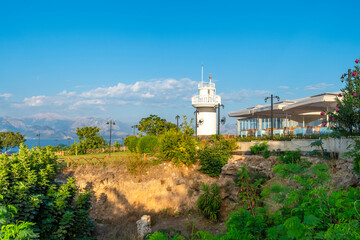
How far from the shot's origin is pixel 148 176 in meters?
15.4

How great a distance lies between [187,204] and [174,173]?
10.8 ft

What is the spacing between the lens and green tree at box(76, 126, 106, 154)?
31038mm

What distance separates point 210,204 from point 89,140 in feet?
79.8

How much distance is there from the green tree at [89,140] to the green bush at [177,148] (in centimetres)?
1646

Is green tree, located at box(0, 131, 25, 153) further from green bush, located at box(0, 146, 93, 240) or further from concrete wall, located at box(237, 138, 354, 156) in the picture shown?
green bush, located at box(0, 146, 93, 240)

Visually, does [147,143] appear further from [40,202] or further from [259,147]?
[40,202]

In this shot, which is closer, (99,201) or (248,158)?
(99,201)

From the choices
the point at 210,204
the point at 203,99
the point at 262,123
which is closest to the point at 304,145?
the point at 210,204

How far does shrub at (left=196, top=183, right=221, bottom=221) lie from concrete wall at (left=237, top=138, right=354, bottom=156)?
15.0 feet

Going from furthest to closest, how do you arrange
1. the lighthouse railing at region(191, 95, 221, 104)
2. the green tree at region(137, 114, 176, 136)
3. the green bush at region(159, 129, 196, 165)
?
the green tree at region(137, 114, 176, 136) → the lighthouse railing at region(191, 95, 221, 104) → the green bush at region(159, 129, 196, 165)

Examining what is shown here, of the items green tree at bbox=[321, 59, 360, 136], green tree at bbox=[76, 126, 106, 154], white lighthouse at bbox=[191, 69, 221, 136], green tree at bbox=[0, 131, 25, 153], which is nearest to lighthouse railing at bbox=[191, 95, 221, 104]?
white lighthouse at bbox=[191, 69, 221, 136]

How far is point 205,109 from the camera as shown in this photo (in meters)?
29.8

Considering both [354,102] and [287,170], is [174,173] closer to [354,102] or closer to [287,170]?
[354,102]

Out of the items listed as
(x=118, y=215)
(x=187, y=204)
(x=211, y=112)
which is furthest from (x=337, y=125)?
(x=211, y=112)
